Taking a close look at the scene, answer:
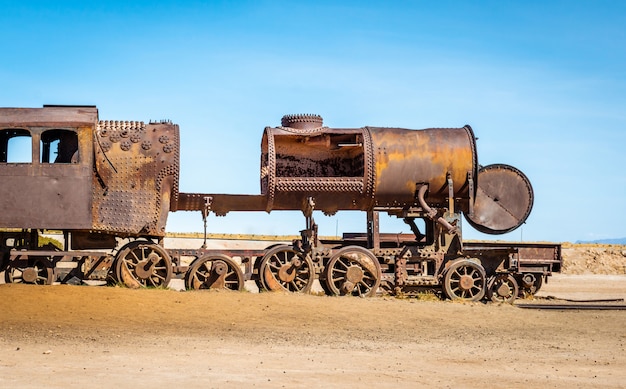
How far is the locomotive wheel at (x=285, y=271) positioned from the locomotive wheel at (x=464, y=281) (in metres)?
3.21

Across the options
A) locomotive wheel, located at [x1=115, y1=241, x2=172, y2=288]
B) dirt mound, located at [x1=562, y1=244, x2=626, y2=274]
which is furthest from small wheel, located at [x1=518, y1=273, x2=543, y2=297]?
dirt mound, located at [x1=562, y1=244, x2=626, y2=274]

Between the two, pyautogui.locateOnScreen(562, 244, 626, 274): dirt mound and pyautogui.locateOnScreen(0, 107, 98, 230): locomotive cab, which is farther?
pyautogui.locateOnScreen(562, 244, 626, 274): dirt mound

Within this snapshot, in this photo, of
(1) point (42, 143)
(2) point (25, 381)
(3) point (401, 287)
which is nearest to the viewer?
(2) point (25, 381)

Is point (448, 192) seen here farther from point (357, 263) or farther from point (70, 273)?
point (70, 273)

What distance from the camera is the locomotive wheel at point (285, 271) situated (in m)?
19.3

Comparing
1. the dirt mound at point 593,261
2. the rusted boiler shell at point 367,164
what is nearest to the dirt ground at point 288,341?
the rusted boiler shell at point 367,164

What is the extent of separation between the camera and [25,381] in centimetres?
955

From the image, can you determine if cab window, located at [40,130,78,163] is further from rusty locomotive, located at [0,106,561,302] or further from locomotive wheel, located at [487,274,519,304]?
locomotive wheel, located at [487,274,519,304]

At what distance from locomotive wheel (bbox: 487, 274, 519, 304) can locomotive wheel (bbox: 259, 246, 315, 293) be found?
4527 millimetres

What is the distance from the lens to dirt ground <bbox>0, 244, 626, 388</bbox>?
33.7 feet

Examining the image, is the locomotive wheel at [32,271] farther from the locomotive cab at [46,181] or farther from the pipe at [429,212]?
the pipe at [429,212]

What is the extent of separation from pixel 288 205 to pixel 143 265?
3578 mm

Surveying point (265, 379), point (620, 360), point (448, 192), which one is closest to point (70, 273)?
point (448, 192)

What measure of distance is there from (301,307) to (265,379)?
6594mm
